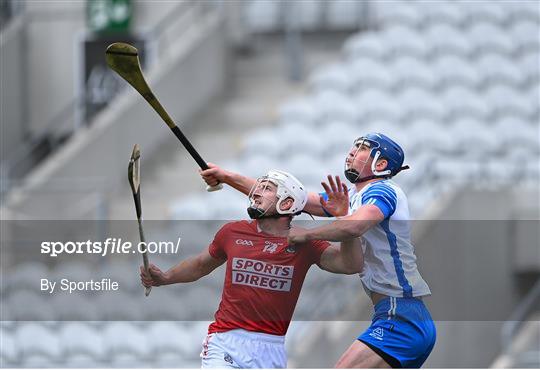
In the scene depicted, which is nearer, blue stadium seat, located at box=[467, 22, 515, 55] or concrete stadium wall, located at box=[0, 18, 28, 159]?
blue stadium seat, located at box=[467, 22, 515, 55]

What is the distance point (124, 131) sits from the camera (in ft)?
40.7

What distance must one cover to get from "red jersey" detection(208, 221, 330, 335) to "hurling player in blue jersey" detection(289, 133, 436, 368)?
0.73ft

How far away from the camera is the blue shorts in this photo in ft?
18.8

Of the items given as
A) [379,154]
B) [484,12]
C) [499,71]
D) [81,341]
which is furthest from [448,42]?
[379,154]

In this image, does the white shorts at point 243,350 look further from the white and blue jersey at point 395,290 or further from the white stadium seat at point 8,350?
the white stadium seat at point 8,350

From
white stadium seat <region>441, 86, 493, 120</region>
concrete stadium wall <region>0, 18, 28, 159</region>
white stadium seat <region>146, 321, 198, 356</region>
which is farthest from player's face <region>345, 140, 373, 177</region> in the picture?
concrete stadium wall <region>0, 18, 28, 159</region>

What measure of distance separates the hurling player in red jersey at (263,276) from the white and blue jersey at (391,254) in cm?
16

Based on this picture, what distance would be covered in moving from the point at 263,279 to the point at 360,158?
1.99 feet

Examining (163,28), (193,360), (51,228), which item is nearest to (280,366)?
(193,360)

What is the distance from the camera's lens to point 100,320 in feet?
32.3

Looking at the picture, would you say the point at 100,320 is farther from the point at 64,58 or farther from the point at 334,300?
the point at 64,58

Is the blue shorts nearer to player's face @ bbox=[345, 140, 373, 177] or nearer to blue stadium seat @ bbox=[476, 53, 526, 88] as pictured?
player's face @ bbox=[345, 140, 373, 177]

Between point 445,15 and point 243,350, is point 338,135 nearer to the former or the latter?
point 445,15

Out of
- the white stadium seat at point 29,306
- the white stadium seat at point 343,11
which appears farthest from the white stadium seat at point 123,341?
the white stadium seat at point 343,11
